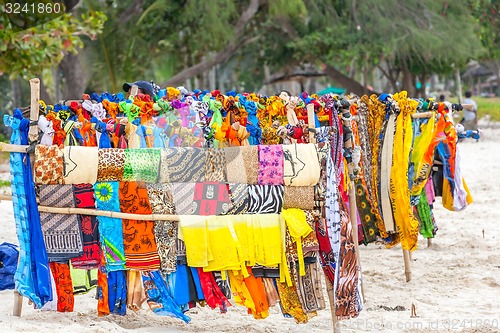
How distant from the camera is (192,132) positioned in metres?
4.63

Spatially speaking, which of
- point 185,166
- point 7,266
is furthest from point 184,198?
point 7,266

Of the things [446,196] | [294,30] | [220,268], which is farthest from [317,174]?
[294,30]

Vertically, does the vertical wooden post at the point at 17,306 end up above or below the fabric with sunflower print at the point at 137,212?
below

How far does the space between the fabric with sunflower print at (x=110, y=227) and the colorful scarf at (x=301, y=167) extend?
96 centimetres

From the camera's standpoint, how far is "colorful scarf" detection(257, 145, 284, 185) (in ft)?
14.7

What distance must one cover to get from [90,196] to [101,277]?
1.52ft

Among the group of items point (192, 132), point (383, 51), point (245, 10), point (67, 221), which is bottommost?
point (67, 221)

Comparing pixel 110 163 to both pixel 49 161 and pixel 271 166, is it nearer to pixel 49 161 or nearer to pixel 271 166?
pixel 49 161

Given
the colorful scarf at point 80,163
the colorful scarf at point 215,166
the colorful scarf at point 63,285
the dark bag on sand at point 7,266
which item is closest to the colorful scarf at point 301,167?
the colorful scarf at point 215,166

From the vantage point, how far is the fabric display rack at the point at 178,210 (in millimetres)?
4461

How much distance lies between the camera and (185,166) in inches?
178

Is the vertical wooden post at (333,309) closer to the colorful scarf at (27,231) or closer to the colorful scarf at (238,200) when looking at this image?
the colorful scarf at (238,200)

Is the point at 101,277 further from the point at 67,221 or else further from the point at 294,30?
the point at 294,30

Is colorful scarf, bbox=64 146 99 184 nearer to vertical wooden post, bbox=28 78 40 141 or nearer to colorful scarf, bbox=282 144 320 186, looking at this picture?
vertical wooden post, bbox=28 78 40 141
